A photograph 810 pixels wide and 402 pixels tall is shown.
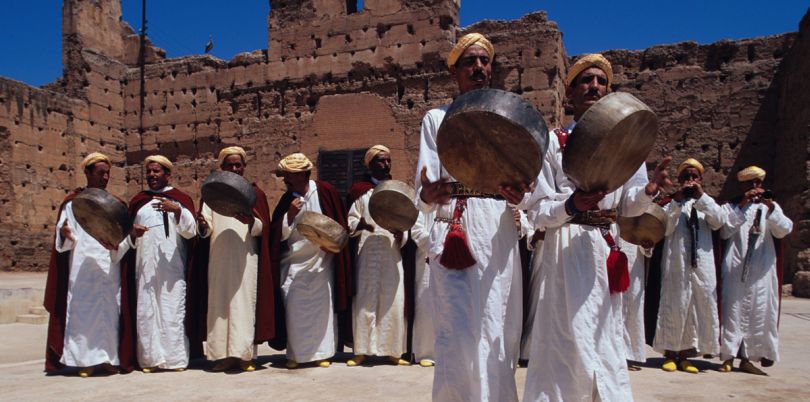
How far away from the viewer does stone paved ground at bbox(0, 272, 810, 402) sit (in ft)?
14.2

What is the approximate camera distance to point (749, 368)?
5438 mm

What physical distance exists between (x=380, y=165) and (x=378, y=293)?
121 centimetres

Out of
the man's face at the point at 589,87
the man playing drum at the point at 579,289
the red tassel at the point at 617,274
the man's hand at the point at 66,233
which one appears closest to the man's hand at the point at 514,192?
the man playing drum at the point at 579,289

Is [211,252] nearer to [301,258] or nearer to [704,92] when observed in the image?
[301,258]

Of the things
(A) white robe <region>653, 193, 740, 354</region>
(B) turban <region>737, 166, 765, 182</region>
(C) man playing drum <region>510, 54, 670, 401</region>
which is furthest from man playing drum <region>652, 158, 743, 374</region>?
(C) man playing drum <region>510, 54, 670, 401</region>

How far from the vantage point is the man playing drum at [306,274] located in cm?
564

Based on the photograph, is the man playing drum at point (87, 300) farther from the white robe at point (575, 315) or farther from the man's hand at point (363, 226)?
the white robe at point (575, 315)

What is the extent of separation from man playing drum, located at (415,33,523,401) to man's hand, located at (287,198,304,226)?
8.93ft

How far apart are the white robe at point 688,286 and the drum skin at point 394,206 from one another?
2195 mm

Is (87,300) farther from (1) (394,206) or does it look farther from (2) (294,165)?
(1) (394,206)

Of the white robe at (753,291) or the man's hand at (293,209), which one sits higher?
the man's hand at (293,209)

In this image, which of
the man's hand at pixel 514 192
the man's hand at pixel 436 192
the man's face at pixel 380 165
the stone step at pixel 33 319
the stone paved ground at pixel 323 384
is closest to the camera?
the man's hand at pixel 514 192

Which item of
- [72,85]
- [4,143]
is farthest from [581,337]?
[72,85]

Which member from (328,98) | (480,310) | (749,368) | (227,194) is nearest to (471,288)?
(480,310)
